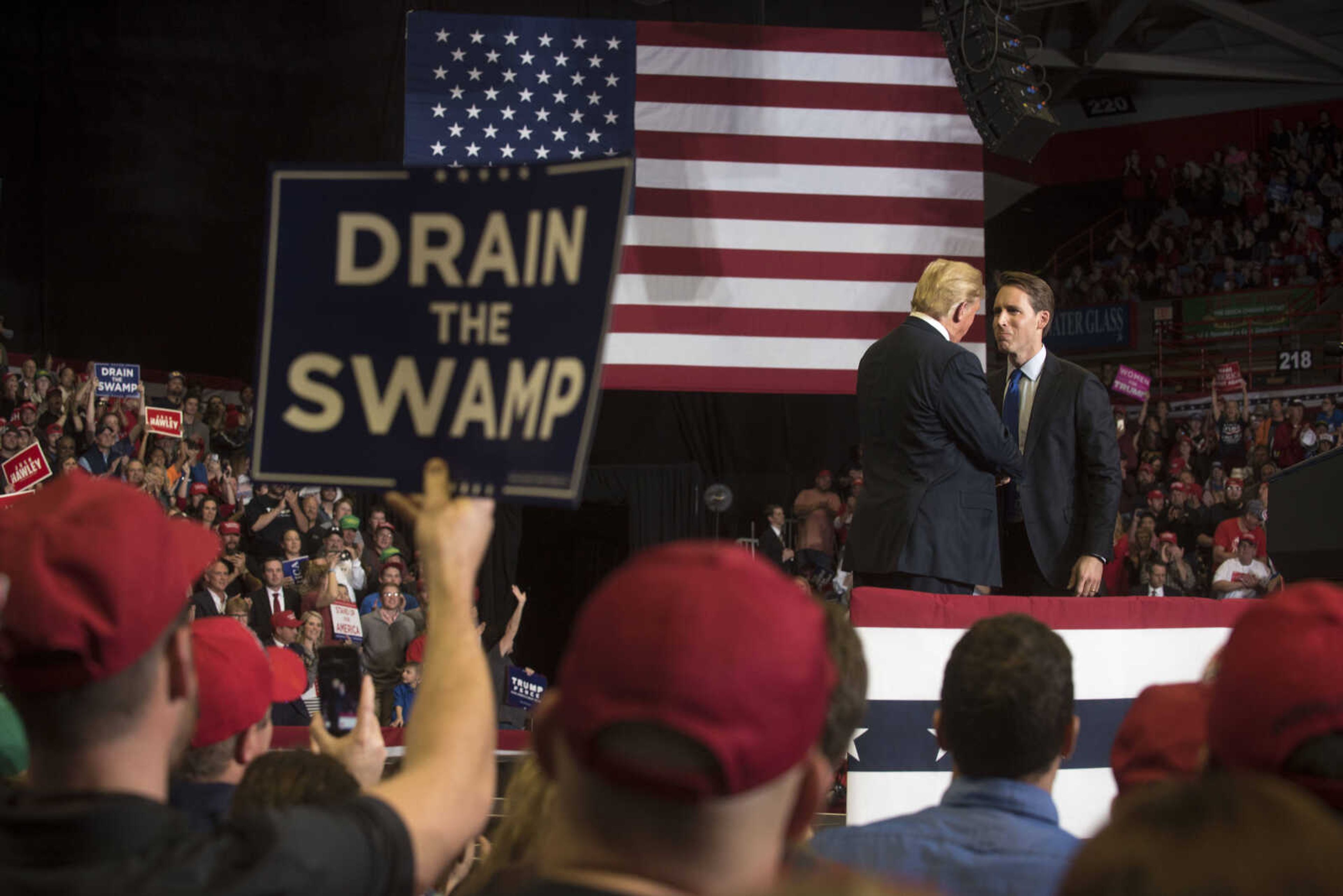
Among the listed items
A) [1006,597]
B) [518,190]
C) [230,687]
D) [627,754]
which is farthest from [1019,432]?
[627,754]

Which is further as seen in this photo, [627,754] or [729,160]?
[729,160]

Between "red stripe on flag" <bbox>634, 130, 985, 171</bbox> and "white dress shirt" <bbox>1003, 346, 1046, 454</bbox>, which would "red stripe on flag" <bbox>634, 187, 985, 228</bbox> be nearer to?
"red stripe on flag" <bbox>634, 130, 985, 171</bbox>

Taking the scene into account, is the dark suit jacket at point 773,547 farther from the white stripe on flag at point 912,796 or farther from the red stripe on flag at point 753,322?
the white stripe on flag at point 912,796

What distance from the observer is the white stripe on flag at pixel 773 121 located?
8.18 m

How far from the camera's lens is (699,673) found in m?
0.89

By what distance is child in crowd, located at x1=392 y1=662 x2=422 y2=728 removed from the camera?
26.8ft

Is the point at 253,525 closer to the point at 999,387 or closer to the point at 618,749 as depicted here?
the point at 999,387

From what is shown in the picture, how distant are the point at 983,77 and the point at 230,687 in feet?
23.6

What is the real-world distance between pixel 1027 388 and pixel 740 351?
11.9 feet

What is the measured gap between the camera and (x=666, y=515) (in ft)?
42.2

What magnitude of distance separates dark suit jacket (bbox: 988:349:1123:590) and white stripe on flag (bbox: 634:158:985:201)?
398 centimetres

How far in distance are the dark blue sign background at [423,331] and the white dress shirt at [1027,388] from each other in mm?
2810

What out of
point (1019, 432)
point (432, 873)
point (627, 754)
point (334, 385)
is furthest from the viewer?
point (1019, 432)

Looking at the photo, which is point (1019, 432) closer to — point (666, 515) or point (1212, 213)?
point (666, 515)
